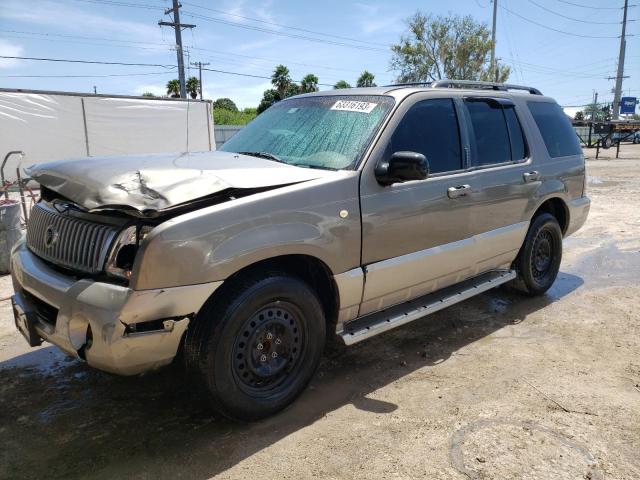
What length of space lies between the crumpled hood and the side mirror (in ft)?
1.20

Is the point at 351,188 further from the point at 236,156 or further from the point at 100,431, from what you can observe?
the point at 100,431

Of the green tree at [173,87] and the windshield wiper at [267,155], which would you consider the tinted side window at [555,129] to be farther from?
the green tree at [173,87]

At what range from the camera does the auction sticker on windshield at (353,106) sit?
365cm

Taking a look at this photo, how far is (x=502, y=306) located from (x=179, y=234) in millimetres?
3687

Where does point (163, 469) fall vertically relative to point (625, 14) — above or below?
below

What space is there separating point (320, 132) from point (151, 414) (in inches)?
86.5

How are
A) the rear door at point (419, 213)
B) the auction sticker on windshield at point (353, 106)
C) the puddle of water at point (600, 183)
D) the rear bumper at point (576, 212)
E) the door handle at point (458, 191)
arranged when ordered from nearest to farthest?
1. the rear door at point (419, 213)
2. the auction sticker on windshield at point (353, 106)
3. the door handle at point (458, 191)
4. the rear bumper at point (576, 212)
5. the puddle of water at point (600, 183)

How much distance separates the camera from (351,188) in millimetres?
3174

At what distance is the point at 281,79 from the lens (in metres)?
51.7

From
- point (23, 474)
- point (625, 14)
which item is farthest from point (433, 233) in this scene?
point (625, 14)

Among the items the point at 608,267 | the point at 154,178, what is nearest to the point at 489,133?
the point at 154,178

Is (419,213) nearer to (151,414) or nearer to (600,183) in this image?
(151,414)

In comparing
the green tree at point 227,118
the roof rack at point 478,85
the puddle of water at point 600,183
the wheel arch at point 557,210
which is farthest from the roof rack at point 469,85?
the green tree at point 227,118

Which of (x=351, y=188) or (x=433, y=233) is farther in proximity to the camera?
(x=433, y=233)
